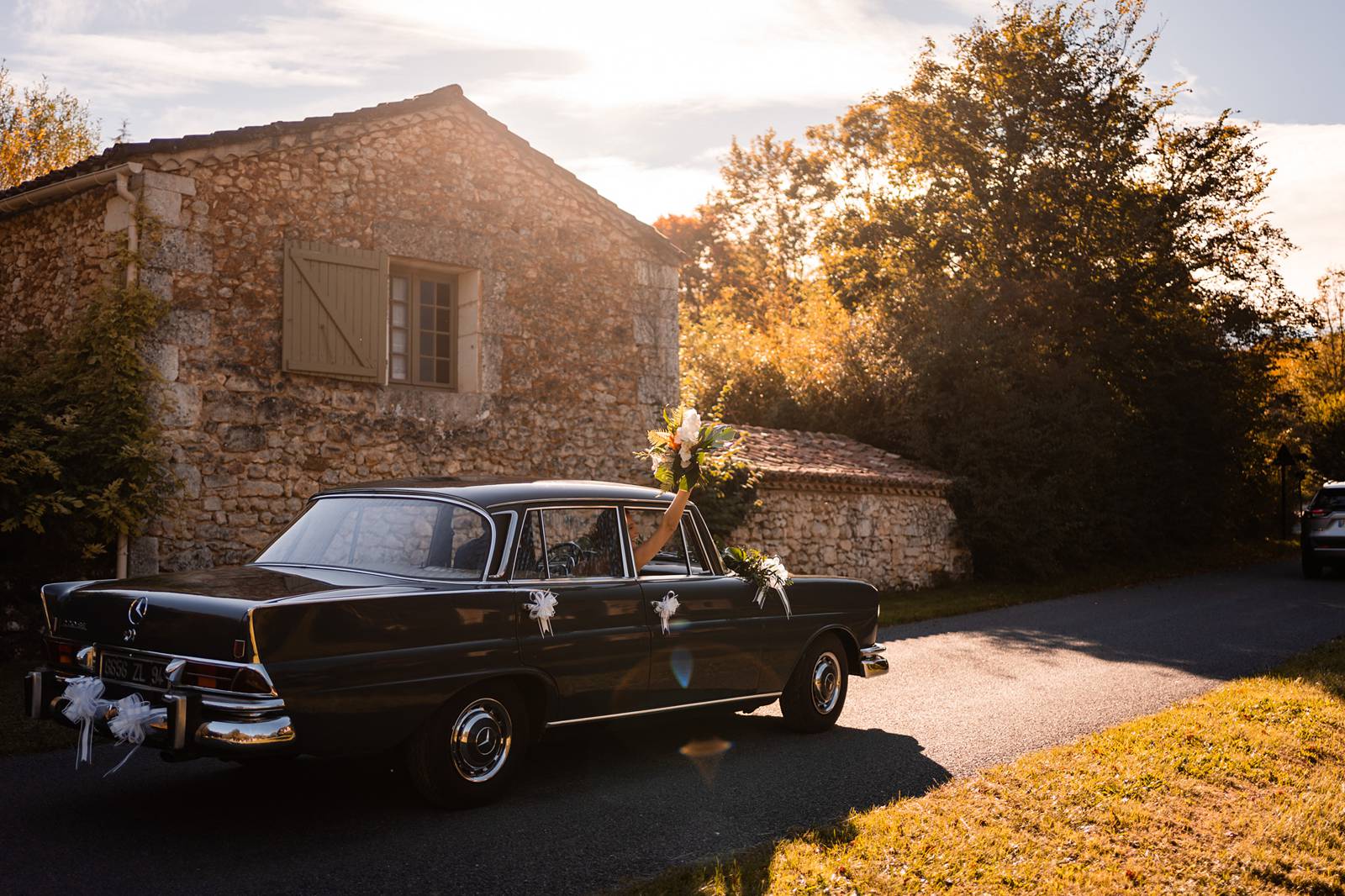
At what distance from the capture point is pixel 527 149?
13586 mm

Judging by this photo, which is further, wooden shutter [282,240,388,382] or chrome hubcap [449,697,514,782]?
wooden shutter [282,240,388,382]

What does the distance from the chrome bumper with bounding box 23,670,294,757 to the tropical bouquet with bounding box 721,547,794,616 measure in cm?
296

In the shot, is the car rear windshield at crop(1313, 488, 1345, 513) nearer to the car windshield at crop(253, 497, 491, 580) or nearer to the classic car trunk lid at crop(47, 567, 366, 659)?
the car windshield at crop(253, 497, 491, 580)

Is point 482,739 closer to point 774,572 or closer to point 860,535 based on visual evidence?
point 774,572

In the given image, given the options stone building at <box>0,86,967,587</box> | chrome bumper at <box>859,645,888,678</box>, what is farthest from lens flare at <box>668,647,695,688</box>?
stone building at <box>0,86,967,587</box>

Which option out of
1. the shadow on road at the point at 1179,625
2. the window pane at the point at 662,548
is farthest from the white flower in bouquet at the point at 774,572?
the shadow on road at the point at 1179,625

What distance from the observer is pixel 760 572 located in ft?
21.9

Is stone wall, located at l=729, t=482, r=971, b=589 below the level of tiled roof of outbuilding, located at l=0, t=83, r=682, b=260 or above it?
below

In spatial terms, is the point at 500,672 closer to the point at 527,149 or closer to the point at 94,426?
the point at 94,426

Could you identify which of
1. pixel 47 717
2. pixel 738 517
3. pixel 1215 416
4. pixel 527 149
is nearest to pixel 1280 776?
pixel 47 717

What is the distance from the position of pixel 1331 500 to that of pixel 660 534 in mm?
17424

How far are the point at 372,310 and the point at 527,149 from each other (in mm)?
2927

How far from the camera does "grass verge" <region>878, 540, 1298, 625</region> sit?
1475 centimetres

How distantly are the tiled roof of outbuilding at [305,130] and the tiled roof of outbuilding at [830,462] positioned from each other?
366 centimetres
